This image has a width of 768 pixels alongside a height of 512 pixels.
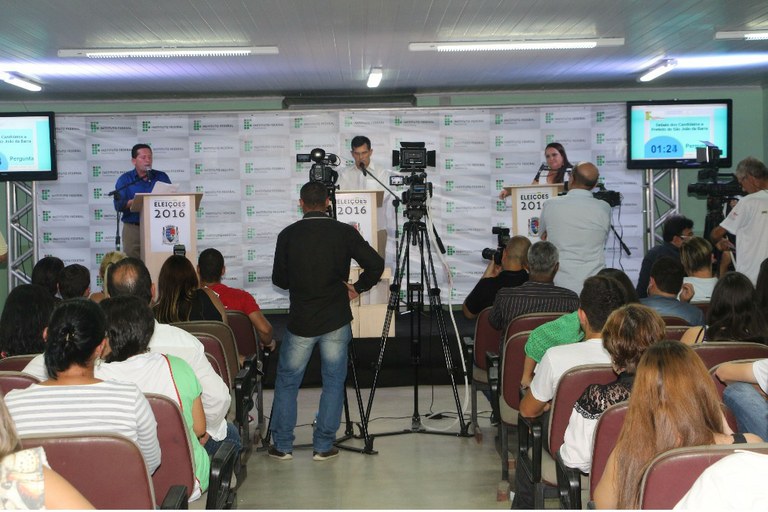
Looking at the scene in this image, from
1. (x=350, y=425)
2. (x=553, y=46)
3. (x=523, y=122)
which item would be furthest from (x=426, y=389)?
(x=523, y=122)

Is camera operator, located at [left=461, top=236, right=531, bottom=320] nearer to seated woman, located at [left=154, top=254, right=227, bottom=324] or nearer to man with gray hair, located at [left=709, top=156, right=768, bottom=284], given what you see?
seated woman, located at [left=154, top=254, right=227, bottom=324]

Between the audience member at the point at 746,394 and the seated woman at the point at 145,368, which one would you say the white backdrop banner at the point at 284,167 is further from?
the seated woman at the point at 145,368

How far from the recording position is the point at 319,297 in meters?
4.79

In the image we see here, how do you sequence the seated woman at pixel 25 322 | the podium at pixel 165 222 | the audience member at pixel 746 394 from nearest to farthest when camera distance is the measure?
the audience member at pixel 746 394, the seated woman at pixel 25 322, the podium at pixel 165 222

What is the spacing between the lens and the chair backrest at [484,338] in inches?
201

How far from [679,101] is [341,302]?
5.83 metres

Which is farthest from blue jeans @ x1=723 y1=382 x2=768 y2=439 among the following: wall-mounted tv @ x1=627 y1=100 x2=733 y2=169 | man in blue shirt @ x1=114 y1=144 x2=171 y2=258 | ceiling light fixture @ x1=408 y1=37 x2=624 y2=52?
wall-mounted tv @ x1=627 y1=100 x2=733 y2=169

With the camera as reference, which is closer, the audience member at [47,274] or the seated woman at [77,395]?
the seated woman at [77,395]

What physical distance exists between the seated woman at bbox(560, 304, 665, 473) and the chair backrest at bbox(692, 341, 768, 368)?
0.73m

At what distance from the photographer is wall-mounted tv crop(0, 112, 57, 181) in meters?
9.12

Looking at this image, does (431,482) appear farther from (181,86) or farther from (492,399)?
(181,86)

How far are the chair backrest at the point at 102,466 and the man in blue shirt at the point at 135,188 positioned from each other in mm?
6265

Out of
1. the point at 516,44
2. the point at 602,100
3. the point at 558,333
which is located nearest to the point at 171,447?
the point at 558,333

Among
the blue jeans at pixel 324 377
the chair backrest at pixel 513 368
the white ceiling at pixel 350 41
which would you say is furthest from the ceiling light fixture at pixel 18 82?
the chair backrest at pixel 513 368
